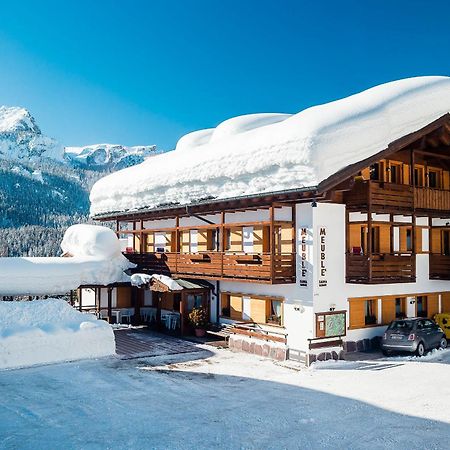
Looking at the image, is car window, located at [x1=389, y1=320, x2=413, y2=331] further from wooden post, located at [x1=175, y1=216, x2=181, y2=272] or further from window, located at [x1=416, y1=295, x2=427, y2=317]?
wooden post, located at [x1=175, y1=216, x2=181, y2=272]

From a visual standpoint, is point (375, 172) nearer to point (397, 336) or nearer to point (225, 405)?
point (397, 336)

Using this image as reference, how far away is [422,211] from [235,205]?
7.67 m

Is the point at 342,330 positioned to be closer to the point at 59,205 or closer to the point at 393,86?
the point at 393,86

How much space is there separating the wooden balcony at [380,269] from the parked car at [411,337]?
1650 millimetres

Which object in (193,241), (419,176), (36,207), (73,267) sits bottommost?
(73,267)

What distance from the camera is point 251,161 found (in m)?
21.6

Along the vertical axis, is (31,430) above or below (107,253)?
below

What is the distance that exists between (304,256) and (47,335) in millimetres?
9482

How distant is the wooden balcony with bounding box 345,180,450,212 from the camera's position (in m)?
19.3

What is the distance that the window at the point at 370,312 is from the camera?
20875 millimetres

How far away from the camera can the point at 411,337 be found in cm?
1897

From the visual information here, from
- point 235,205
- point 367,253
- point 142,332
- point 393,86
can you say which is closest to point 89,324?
point 142,332

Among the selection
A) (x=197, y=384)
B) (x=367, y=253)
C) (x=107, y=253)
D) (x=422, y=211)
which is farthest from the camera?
(x=107, y=253)

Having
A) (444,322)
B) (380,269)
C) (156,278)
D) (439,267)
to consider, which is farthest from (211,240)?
(444,322)
